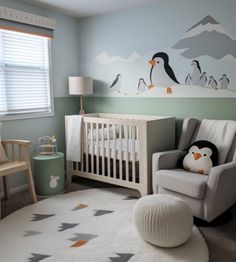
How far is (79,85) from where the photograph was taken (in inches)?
150

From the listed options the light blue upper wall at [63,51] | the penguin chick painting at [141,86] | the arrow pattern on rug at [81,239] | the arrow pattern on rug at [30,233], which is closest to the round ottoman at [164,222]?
the arrow pattern on rug at [81,239]

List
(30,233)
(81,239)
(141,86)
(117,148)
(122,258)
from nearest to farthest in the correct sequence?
(122,258)
(81,239)
(30,233)
(117,148)
(141,86)

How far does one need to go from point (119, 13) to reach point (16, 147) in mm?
2142

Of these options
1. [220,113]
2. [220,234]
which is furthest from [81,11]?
[220,234]

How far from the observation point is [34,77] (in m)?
3.62

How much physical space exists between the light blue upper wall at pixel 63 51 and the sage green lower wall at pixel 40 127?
0.18 metres

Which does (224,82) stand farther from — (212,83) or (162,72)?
(162,72)

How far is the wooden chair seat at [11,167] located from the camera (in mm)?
2713

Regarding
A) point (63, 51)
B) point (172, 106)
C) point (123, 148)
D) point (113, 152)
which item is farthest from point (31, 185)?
point (63, 51)

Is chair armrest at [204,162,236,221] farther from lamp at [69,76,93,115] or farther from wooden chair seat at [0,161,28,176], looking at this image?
lamp at [69,76,93,115]

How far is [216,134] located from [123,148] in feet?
3.22

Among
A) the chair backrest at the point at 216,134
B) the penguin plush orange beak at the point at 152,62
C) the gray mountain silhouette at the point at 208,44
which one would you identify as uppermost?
the gray mountain silhouette at the point at 208,44

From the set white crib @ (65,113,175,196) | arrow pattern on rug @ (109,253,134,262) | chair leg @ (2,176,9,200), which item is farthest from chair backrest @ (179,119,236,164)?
chair leg @ (2,176,9,200)

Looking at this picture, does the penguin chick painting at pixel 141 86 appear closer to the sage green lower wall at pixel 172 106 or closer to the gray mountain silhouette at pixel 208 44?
the sage green lower wall at pixel 172 106
